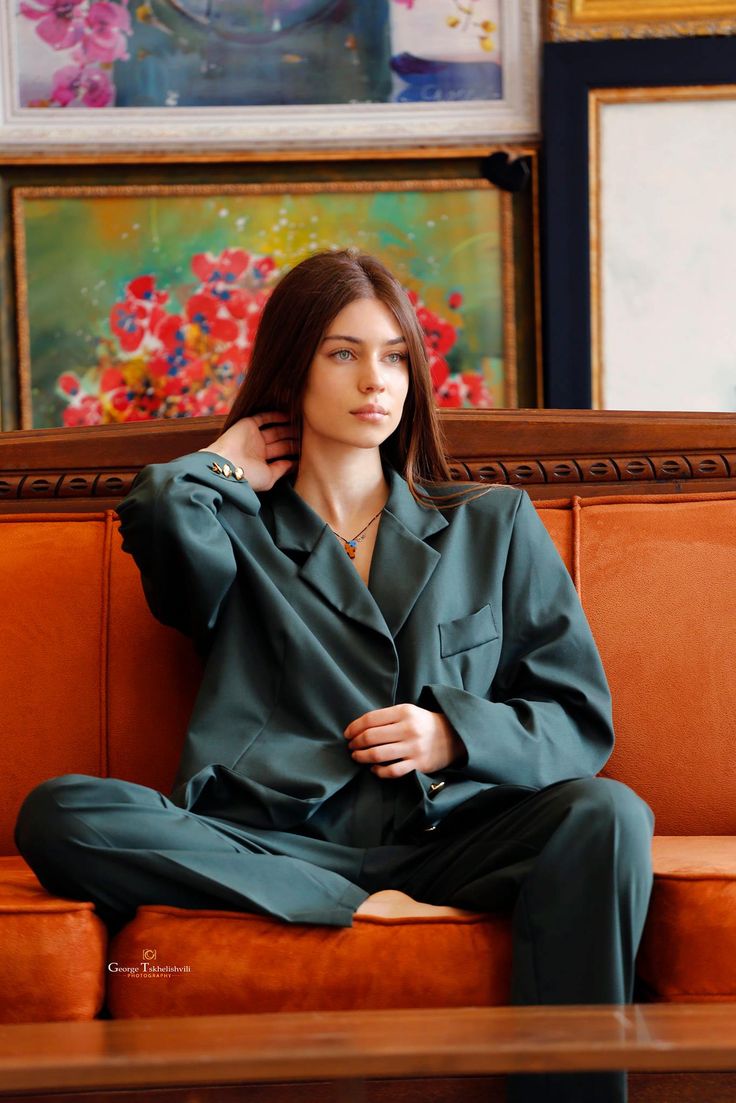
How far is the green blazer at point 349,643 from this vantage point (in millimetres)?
1870

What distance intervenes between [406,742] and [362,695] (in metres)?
0.15

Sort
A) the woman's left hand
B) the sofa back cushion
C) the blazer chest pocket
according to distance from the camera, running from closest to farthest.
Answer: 1. the woman's left hand
2. the blazer chest pocket
3. the sofa back cushion

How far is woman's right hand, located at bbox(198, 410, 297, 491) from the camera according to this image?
2.23m

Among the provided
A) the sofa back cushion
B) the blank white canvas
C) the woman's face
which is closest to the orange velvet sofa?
the sofa back cushion

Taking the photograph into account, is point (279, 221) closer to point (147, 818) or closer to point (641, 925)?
point (147, 818)

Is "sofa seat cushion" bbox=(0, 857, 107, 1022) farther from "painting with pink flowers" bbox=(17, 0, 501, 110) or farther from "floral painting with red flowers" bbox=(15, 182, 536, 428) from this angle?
"painting with pink flowers" bbox=(17, 0, 501, 110)

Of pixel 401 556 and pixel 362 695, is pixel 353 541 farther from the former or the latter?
pixel 362 695

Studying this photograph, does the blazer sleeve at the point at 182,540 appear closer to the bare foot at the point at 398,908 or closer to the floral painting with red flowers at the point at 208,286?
the bare foot at the point at 398,908

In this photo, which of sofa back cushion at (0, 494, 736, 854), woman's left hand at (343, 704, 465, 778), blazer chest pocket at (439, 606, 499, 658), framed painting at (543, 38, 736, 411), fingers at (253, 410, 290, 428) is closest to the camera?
woman's left hand at (343, 704, 465, 778)

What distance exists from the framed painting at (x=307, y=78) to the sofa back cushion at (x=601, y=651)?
1.20 m

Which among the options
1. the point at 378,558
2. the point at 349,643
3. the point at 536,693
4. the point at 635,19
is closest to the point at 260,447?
the point at 378,558

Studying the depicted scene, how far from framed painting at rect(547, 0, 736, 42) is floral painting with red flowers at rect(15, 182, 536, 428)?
0.42m

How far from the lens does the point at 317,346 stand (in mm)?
2189

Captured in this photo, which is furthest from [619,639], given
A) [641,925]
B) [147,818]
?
[147,818]
